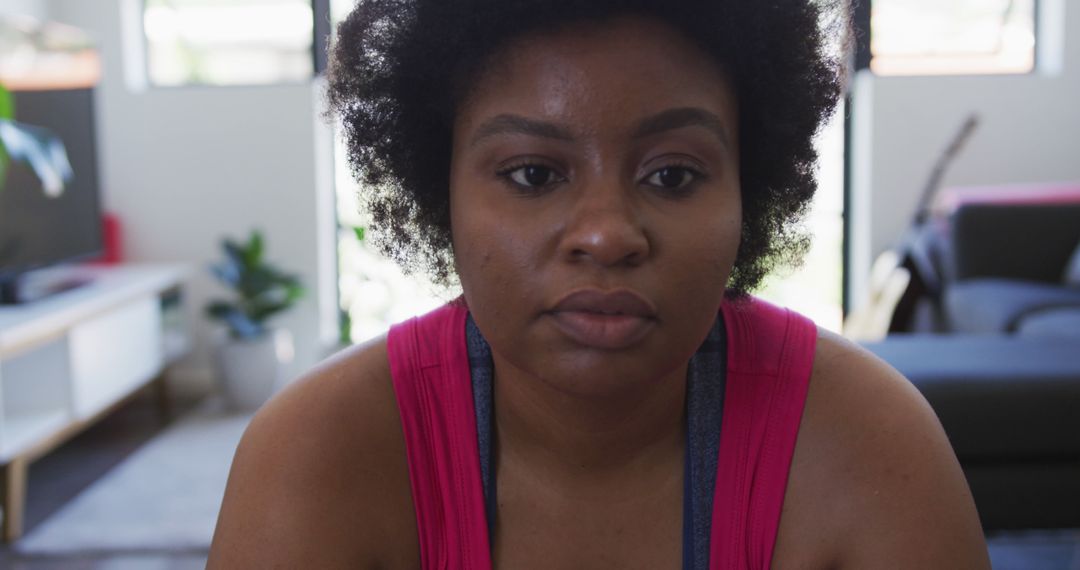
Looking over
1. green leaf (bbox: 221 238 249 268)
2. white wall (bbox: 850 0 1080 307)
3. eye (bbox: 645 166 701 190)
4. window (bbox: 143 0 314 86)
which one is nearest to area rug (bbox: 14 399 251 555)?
green leaf (bbox: 221 238 249 268)

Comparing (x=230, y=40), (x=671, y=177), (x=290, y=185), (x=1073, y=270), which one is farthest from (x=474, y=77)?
(x=230, y=40)

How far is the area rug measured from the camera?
8.70 ft

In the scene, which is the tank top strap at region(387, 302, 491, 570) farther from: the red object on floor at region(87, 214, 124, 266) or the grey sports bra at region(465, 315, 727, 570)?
the red object on floor at region(87, 214, 124, 266)

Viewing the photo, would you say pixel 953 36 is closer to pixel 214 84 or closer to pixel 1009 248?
pixel 1009 248

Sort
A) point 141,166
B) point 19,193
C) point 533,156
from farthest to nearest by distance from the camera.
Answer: point 141,166 < point 19,193 < point 533,156

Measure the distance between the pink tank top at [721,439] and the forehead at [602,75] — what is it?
0.22 metres

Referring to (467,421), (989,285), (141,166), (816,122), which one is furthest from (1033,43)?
(467,421)

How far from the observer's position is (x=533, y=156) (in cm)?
79

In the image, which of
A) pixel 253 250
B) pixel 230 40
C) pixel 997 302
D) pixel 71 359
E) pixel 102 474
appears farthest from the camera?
pixel 230 40

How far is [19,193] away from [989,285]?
3154 mm

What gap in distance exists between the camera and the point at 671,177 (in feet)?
2.60

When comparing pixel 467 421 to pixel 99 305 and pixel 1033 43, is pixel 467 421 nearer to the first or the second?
pixel 99 305

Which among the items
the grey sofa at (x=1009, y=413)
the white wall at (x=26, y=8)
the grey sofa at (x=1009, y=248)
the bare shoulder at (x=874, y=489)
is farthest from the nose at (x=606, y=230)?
the white wall at (x=26, y=8)

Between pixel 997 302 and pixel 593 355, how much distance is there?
9.86 feet
